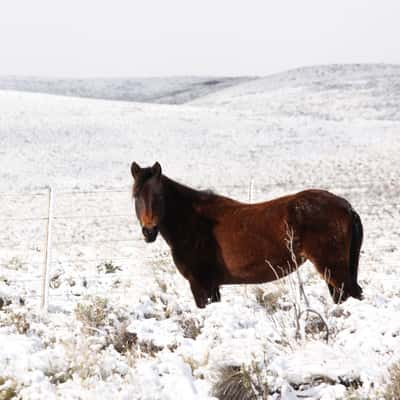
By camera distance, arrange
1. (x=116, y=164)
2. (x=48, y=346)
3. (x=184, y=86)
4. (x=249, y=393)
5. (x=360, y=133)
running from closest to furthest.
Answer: (x=249, y=393)
(x=48, y=346)
(x=116, y=164)
(x=360, y=133)
(x=184, y=86)

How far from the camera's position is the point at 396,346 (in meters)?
4.26

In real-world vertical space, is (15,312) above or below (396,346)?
below

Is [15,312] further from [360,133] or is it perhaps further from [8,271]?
[360,133]

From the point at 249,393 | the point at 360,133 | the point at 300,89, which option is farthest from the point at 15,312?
the point at 300,89

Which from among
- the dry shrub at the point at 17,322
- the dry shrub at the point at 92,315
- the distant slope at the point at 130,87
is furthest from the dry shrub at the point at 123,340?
the distant slope at the point at 130,87

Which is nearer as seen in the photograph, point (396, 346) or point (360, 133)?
point (396, 346)

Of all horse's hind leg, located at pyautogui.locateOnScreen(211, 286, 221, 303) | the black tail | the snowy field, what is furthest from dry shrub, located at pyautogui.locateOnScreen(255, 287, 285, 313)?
the black tail

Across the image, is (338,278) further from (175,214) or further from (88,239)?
(88,239)

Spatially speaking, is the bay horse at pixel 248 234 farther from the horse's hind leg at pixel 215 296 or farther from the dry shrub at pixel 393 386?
the dry shrub at pixel 393 386

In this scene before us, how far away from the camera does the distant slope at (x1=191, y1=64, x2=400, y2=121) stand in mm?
44125

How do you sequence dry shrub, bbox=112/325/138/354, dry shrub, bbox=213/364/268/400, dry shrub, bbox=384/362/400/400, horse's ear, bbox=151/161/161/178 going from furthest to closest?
horse's ear, bbox=151/161/161/178, dry shrub, bbox=112/325/138/354, dry shrub, bbox=213/364/268/400, dry shrub, bbox=384/362/400/400

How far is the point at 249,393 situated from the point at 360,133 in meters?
31.9

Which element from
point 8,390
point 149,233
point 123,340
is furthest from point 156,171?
point 8,390

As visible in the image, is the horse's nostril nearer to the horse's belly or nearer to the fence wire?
the horse's belly
